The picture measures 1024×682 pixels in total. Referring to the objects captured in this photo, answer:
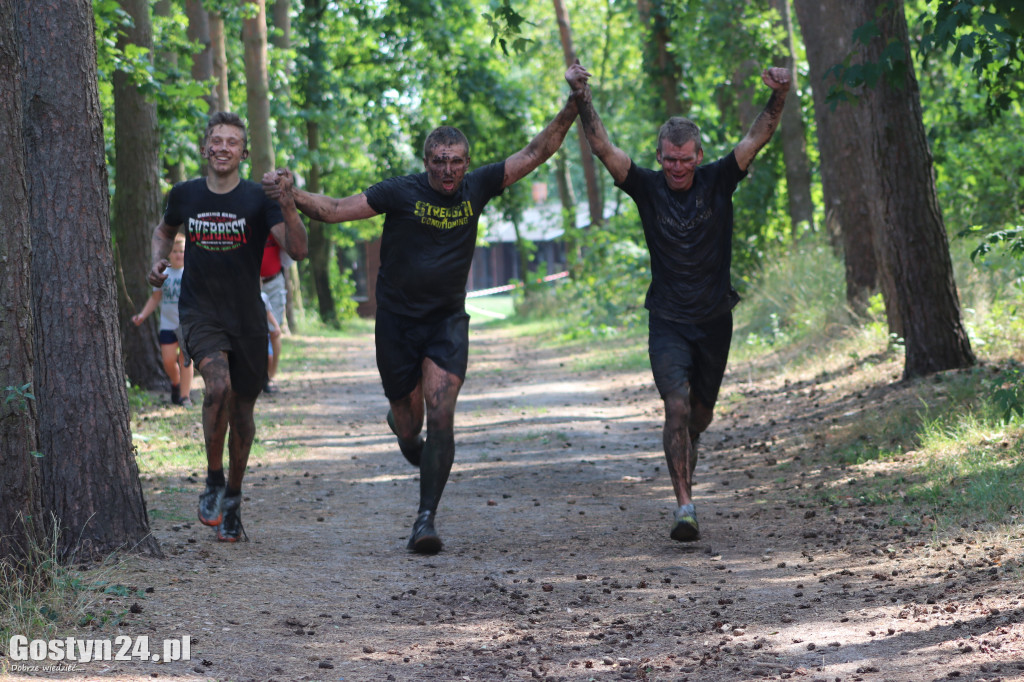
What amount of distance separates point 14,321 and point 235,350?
1.74 meters

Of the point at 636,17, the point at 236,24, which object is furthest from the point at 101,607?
the point at 636,17

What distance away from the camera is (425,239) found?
657 cm

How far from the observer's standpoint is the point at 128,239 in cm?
1370

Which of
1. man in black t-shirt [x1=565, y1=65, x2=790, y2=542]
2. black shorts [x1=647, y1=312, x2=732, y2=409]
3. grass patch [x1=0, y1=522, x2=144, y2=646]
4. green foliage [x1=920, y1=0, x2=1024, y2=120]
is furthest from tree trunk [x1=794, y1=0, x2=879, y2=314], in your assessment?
grass patch [x1=0, y1=522, x2=144, y2=646]

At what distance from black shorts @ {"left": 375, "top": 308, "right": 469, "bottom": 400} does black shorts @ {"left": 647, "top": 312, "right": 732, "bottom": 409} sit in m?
1.08

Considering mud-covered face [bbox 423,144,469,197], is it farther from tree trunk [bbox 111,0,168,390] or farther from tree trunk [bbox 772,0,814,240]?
tree trunk [bbox 772,0,814,240]

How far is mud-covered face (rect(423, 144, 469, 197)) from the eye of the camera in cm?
649

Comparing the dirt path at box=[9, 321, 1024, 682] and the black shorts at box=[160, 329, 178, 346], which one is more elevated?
the black shorts at box=[160, 329, 178, 346]

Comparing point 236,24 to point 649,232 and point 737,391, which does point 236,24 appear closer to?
point 737,391

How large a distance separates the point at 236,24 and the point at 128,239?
11300 mm

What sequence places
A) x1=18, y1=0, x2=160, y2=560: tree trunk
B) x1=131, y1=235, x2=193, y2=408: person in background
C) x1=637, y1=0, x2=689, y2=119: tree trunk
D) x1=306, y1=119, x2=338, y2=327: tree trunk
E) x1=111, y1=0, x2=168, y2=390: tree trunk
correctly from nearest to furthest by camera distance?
x1=18, y1=0, x2=160, y2=560: tree trunk
x1=131, y1=235, x2=193, y2=408: person in background
x1=111, y1=0, x2=168, y2=390: tree trunk
x1=637, y1=0, x2=689, y2=119: tree trunk
x1=306, y1=119, x2=338, y2=327: tree trunk

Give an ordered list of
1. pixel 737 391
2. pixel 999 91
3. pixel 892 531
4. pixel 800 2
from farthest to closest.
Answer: pixel 737 391, pixel 800 2, pixel 999 91, pixel 892 531

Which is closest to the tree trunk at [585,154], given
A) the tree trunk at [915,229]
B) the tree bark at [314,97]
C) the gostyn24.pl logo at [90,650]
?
the tree bark at [314,97]

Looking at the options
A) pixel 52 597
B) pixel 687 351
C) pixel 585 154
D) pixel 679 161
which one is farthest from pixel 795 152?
pixel 52 597
